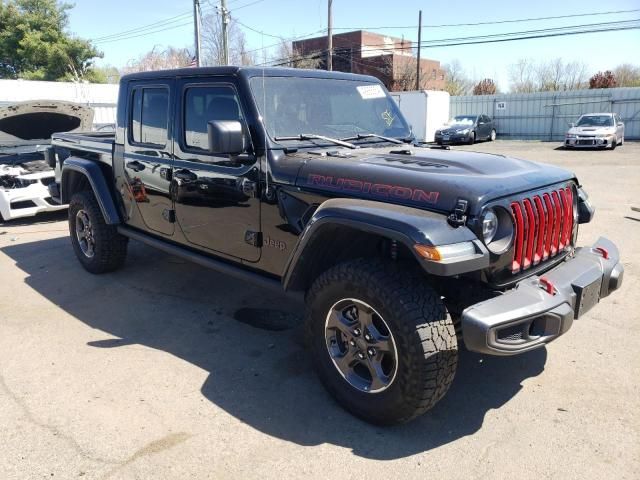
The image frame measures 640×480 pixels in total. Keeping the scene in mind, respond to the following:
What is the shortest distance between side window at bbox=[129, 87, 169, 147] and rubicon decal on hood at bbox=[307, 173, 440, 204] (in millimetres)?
1706

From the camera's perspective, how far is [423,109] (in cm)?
2470

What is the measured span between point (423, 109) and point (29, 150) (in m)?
19.2

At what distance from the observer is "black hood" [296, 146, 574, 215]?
2732mm

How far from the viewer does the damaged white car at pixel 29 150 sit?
7.91 m

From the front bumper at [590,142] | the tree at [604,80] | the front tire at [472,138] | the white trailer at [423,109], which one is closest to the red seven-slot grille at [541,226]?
the front bumper at [590,142]

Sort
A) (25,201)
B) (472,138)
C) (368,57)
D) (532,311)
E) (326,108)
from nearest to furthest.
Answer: (532,311), (326,108), (25,201), (472,138), (368,57)

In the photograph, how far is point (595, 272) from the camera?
3062 millimetres

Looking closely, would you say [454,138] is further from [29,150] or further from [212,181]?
[212,181]

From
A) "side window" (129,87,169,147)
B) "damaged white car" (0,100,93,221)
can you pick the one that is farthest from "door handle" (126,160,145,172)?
"damaged white car" (0,100,93,221)

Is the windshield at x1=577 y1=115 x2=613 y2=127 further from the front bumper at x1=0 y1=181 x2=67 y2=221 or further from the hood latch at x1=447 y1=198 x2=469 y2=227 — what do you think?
the hood latch at x1=447 y1=198 x2=469 y2=227

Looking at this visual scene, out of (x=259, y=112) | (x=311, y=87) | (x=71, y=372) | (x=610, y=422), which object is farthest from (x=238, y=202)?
(x=610, y=422)

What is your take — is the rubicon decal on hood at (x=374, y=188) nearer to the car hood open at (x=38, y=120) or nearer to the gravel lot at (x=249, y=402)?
the gravel lot at (x=249, y=402)

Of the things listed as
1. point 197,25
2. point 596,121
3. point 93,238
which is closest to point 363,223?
point 93,238

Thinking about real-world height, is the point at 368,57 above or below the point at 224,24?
above
